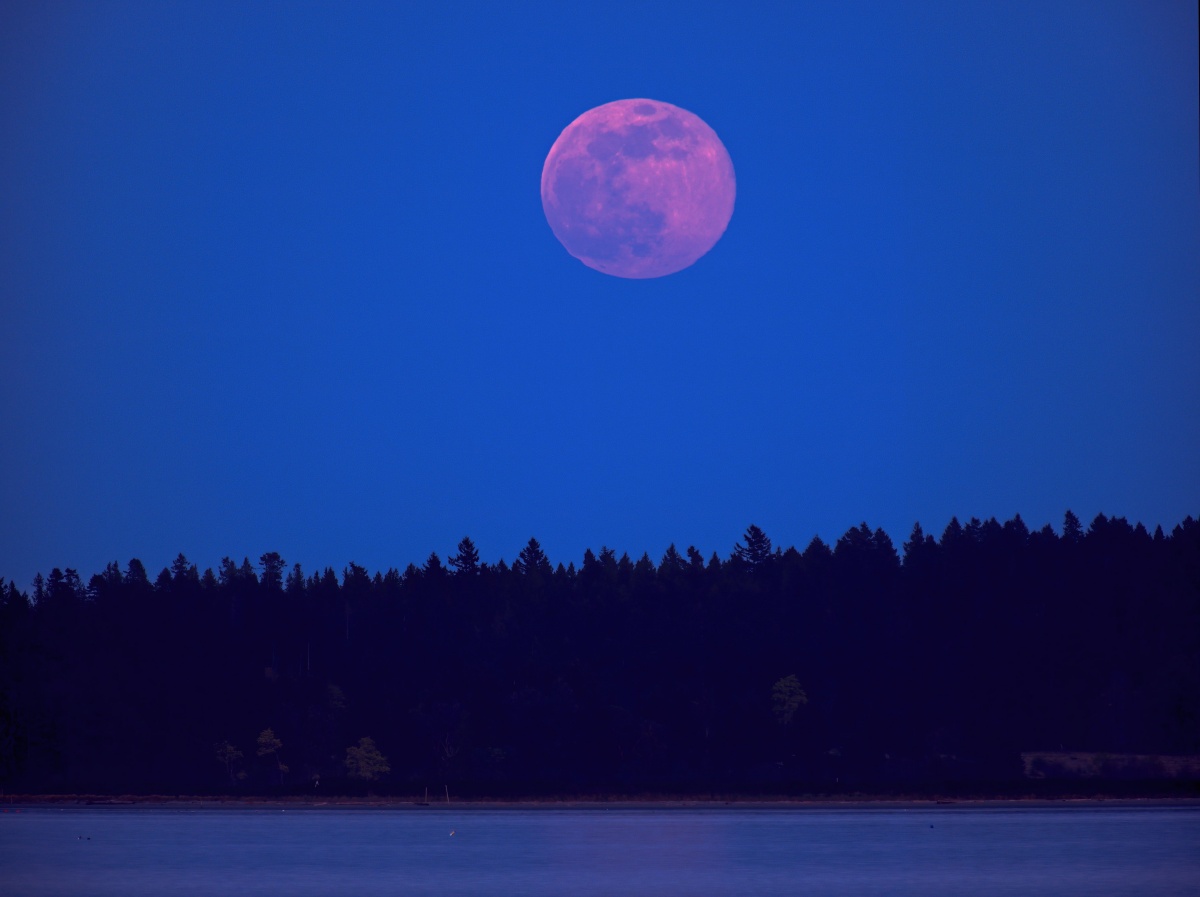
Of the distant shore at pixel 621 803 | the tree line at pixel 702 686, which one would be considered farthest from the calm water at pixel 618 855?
the tree line at pixel 702 686

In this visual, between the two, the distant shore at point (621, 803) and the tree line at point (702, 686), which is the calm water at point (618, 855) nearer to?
the distant shore at point (621, 803)

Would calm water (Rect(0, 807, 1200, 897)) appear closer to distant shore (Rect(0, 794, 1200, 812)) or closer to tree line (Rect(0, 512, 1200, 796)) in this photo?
distant shore (Rect(0, 794, 1200, 812))

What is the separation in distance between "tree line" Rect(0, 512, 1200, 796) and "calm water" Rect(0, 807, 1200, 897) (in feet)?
200

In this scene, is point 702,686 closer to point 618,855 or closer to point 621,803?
point 621,803

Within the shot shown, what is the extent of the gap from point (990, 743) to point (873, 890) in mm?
121260

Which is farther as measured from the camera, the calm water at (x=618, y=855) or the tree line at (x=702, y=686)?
the tree line at (x=702, y=686)

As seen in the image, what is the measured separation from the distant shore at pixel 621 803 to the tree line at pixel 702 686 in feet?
49.3

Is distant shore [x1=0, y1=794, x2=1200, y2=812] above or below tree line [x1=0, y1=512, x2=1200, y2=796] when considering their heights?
below

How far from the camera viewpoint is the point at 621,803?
112500 mm

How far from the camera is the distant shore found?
106m

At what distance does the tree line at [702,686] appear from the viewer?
158250 mm

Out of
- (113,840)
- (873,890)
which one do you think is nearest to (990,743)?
(113,840)

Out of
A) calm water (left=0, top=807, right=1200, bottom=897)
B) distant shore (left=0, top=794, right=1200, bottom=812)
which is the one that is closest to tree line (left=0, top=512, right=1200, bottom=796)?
distant shore (left=0, top=794, right=1200, bottom=812)

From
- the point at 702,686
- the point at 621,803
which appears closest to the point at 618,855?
the point at 621,803
